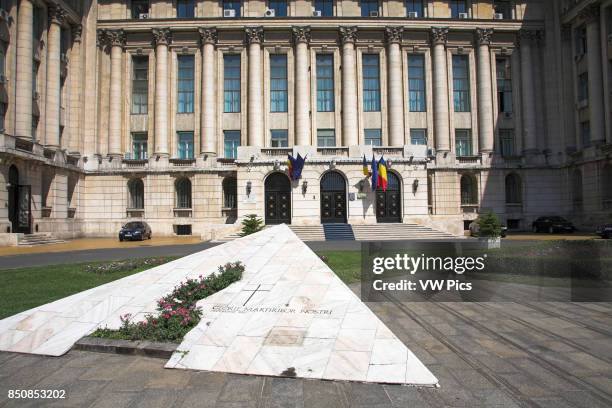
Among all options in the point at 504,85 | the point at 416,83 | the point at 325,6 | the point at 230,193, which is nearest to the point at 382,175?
the point at 416,83

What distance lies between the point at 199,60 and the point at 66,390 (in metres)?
40.5

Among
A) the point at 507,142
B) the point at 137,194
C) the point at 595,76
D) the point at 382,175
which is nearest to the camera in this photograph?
the point at 382,175

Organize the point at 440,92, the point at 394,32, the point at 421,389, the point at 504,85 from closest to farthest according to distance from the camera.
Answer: the point at 421,389 < the point at 440,92 < the point at 394,32 < the point at 504,85

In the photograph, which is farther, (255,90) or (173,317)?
(255,90)

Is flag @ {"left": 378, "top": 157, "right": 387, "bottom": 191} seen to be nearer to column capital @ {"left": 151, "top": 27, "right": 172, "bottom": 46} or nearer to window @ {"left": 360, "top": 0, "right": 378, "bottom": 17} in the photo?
window @ {"left": 360, "top": 0, "right": 378, "bottom": 17}

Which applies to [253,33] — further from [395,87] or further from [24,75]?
[24,75]

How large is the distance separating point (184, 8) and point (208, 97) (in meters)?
11.4

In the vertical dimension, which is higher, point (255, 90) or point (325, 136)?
point (255, 90)

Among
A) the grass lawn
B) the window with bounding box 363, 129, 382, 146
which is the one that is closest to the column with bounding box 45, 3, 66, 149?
the grass lawn

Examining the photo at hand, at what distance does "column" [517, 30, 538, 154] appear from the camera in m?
39.8

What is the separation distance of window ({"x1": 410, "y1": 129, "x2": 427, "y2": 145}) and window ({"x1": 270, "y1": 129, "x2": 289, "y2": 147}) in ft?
45.1

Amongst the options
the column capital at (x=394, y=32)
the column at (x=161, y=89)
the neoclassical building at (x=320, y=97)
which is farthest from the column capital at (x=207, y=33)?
the column capital at (x=394, y=32)

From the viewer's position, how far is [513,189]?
40.5m

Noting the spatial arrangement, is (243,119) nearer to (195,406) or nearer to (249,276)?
(249,276)
